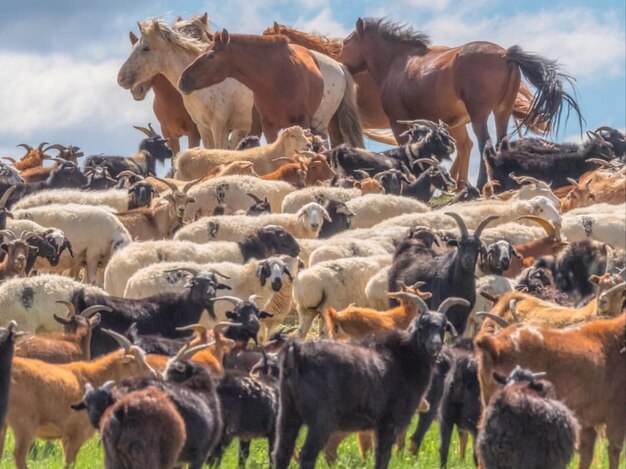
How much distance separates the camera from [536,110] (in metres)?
25.4

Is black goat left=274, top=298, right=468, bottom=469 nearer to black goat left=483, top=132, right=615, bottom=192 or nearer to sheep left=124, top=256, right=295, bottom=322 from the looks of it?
sheep left=124, top=256, right=295, bottom=322

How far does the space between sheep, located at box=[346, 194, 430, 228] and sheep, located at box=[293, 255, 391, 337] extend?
11.5 feet

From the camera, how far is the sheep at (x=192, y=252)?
55.3ft

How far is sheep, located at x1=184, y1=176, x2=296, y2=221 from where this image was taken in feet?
67.8

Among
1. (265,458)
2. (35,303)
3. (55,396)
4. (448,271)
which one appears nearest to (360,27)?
(448,271)

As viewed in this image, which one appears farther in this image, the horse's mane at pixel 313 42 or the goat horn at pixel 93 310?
the horse's mane at pixel 313 42

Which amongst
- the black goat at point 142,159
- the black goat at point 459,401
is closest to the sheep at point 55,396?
the black goat at point 459,401

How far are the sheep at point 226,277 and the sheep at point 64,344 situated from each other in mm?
2299

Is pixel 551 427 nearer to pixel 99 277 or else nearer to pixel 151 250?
pixel 151 250

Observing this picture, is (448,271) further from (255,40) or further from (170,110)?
(170,110)

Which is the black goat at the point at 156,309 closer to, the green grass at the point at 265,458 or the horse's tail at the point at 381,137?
the green grass at the point at 265,458

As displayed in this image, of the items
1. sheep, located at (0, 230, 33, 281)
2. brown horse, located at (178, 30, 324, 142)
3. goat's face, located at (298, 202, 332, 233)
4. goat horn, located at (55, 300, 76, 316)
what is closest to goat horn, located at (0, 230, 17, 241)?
sheep, located at (0, 230, 33, 281)

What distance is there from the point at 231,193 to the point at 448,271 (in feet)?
19.1

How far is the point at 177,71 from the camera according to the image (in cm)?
2667
